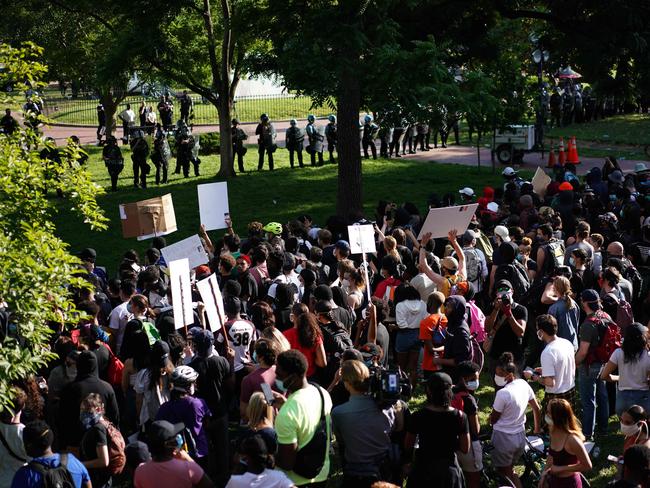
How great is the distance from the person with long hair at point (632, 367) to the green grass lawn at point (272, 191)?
10383 mm

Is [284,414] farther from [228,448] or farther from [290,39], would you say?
[290,39]

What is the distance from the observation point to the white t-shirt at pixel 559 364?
8789 millimetres

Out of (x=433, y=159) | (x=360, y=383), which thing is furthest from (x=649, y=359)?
(x=433, y=159)

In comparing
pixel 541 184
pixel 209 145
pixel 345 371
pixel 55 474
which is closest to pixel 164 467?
pixel 55 474

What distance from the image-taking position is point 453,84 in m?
16.5

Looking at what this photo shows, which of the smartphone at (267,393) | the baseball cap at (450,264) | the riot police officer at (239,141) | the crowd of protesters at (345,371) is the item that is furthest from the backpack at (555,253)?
the riot police officer at (239,141)

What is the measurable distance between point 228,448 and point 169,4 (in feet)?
51.9

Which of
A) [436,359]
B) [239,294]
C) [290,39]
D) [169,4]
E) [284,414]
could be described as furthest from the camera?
[169,4]

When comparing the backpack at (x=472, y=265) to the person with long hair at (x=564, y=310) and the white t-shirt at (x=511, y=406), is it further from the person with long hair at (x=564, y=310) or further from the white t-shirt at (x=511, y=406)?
the white t-shirt at (x=511, y=406)

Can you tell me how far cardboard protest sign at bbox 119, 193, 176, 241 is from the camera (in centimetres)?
1403

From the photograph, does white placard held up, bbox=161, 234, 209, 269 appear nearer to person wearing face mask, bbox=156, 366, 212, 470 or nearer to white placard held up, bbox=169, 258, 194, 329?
white placard held up, bbox=169, 258, 194, 329

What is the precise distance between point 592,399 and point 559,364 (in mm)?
1202

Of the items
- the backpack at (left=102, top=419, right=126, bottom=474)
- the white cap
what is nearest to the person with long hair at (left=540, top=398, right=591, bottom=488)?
the backpack at (left=102, top=419, right=126, bottom=474)

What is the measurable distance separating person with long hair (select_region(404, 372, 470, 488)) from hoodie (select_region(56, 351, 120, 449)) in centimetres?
272
